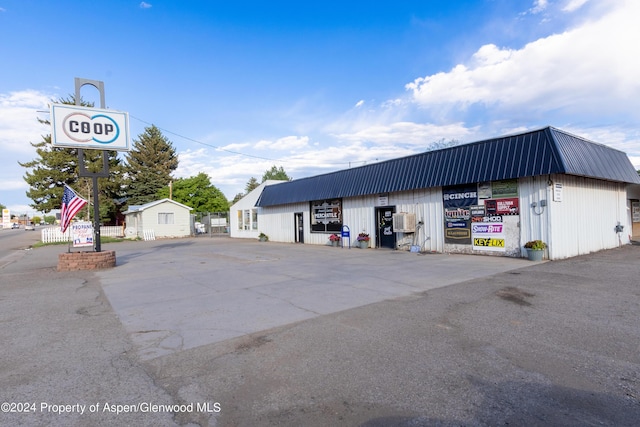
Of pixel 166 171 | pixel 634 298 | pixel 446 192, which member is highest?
pixel 166 171

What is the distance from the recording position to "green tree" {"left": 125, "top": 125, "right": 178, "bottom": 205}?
50.7 metres

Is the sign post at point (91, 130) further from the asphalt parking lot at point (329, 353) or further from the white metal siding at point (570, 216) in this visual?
the white metal siding at point (570, 216)

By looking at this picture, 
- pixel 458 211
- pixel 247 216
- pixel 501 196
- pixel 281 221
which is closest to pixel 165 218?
pixel 247 216

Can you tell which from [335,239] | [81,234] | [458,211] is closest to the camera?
[81,234]

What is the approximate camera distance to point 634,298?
683 centimetres

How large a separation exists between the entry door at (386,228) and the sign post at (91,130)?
1226cm

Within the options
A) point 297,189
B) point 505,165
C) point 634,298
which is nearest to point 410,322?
point 634,298

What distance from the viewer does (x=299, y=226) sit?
25.4 m

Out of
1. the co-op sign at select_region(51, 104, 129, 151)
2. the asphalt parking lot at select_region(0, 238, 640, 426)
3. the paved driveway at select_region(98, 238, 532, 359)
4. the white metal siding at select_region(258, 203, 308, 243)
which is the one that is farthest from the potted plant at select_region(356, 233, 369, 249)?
the co-op sign at select_region(51, 104, 129, 151)

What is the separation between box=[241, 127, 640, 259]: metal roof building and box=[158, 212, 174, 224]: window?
21.1 metres

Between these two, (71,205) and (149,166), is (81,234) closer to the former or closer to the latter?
(71,205)

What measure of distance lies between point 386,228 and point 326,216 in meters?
5.10

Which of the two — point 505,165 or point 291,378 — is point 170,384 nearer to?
point 291,378

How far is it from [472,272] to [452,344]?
6213 mm
